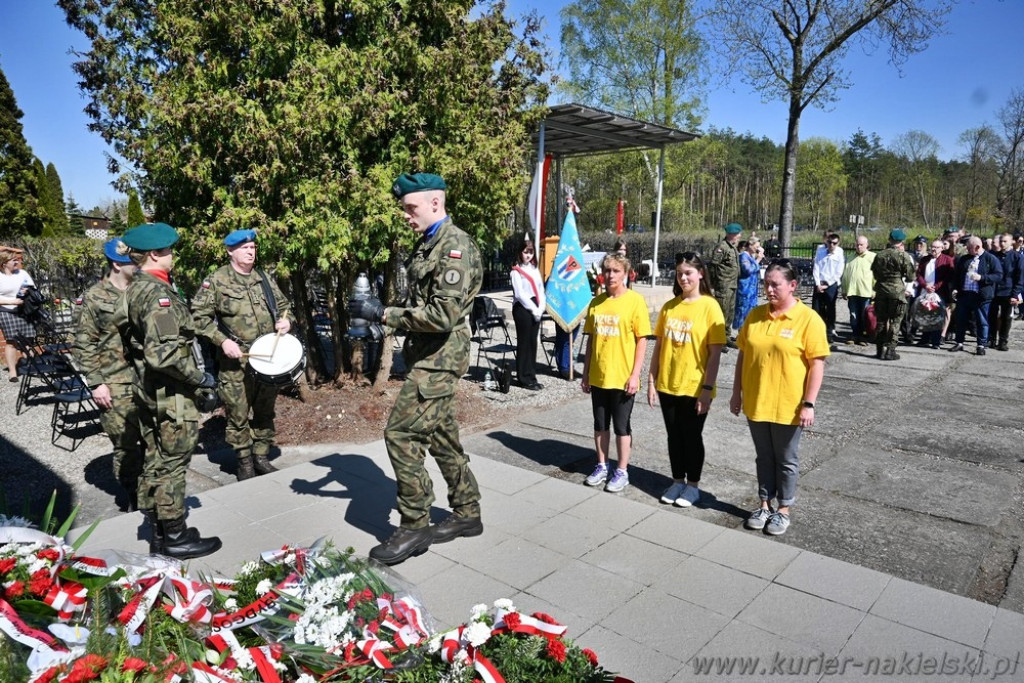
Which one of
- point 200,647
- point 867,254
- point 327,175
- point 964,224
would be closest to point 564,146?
point 867,254

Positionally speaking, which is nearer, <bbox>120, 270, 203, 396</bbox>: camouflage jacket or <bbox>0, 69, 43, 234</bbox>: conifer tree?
<bbox>120, 270, 203, 396</bbox>: camouflage jacket

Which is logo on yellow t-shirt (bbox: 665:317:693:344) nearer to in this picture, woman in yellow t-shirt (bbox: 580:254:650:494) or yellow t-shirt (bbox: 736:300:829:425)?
woman in yellow t-shirt (bbox: 580:254:650:494)

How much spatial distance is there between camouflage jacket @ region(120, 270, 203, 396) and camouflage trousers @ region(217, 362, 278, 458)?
1330mm

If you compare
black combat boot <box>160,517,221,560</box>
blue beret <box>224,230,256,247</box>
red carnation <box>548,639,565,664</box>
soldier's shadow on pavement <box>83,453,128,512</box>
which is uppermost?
blue beret <box>224,230,256,247</box>

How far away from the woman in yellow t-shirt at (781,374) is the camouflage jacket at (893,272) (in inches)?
294

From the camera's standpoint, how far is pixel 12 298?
987 centimetres

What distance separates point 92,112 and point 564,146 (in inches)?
459

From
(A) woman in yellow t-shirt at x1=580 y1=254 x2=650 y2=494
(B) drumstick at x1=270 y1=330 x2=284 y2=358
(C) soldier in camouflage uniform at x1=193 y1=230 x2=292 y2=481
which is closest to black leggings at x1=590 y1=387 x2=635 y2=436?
(A) woman in yellow t-shirt at x1=580 y1=254 x2=650 y2=494

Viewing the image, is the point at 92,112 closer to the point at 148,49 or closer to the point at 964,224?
the point at 148,49

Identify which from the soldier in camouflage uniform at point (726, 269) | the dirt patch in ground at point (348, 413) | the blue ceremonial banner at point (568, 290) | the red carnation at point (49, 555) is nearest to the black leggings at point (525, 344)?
the blue ceremonial banner at point (568, 290)

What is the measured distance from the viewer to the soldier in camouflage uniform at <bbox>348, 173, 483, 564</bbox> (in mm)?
4023

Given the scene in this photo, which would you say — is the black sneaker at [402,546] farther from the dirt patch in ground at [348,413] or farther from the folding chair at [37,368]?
the folding chair at [37,368]

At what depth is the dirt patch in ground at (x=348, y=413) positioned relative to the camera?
7.05 meters

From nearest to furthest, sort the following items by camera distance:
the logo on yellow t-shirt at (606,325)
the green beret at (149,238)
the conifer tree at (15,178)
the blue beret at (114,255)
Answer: the green beret at (149,238), the logo on yellow t-shirt at (606,325), the blue beret at (114,255), the conifer tree at (15,178)
